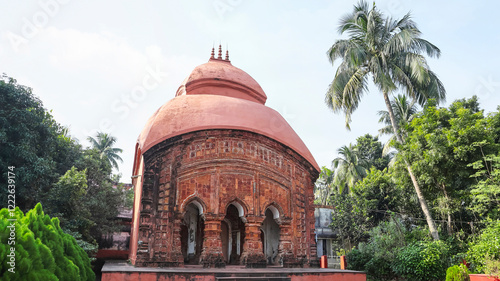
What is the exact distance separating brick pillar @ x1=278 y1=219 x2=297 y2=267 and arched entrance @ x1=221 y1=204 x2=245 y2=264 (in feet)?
5.82

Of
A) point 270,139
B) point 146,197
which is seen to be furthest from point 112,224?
point 270,139

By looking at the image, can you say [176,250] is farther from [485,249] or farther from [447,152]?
[447,152]

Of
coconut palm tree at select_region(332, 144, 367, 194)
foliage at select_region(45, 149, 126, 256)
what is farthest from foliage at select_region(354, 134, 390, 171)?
foliage at select_region(45, 149, 126, 256)

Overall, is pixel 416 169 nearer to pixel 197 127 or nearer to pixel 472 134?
pixel 472 134

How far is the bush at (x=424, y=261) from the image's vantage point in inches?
405

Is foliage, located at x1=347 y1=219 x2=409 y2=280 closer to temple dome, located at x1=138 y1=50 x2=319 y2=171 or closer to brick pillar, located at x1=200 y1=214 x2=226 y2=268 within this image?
temple dome, located at x1=138 y1=50 x2=319 y2=171

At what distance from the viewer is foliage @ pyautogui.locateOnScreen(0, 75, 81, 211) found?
10672mm

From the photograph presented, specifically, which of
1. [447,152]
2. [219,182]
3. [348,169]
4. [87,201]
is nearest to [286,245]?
[219,182]

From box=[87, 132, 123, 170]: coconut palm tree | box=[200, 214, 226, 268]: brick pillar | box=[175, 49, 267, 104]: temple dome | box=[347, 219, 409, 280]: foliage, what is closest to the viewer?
box=[200, 214, 226, 268]: brick pillar

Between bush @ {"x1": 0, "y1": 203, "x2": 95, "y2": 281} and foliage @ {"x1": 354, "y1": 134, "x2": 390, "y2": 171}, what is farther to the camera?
foliage @ {"x1": 354, "y1": 134, "x2": 390, "y2": 171}

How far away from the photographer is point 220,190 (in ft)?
30.2

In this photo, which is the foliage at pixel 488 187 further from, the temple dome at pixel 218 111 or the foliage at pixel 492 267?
the temple dome at pixel 218 111

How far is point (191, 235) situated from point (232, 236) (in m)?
1.42

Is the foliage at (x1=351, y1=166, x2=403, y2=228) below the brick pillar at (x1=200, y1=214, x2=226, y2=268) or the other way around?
the other way around
